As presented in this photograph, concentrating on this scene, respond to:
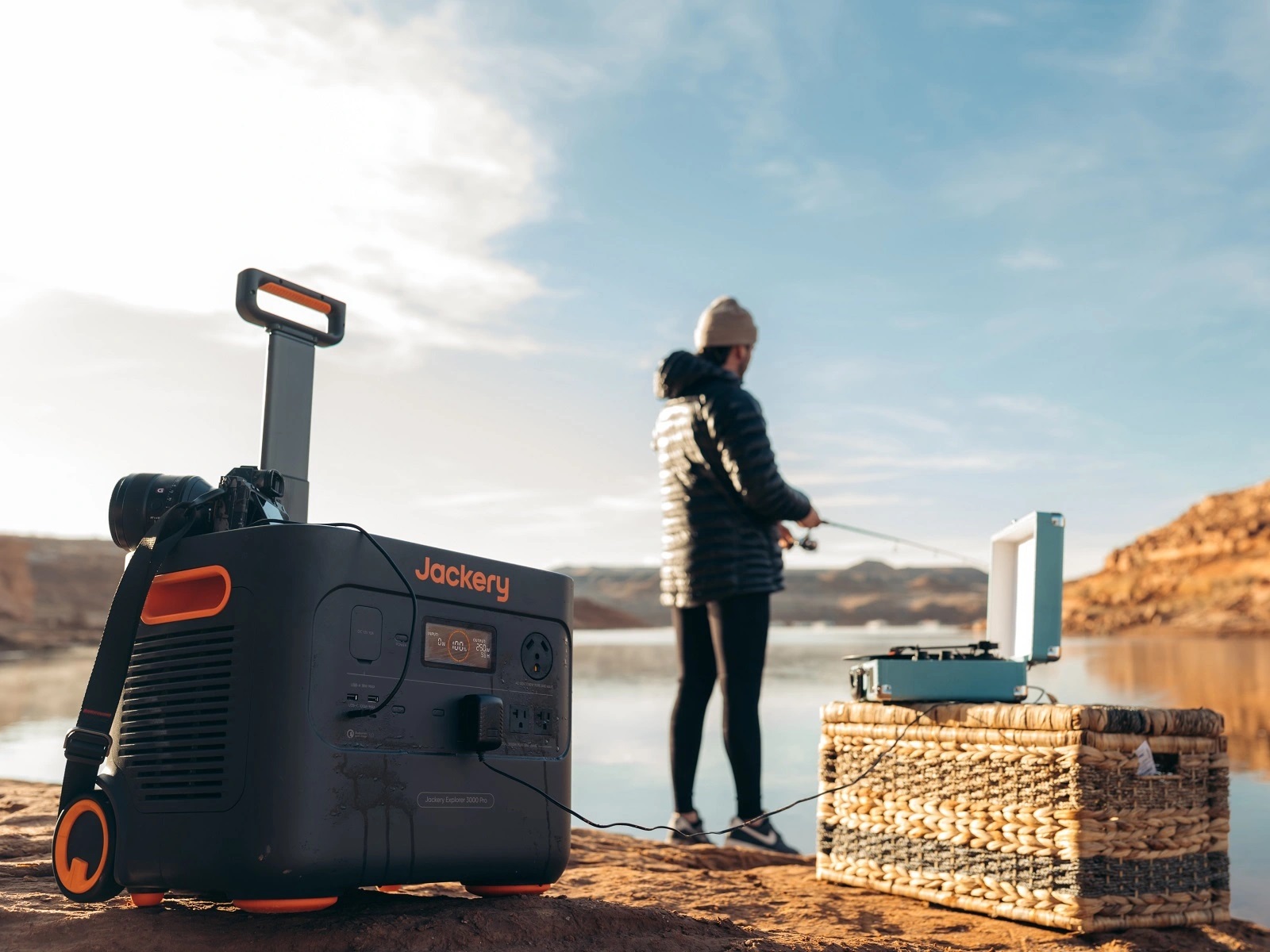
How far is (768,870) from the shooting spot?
9.00ft

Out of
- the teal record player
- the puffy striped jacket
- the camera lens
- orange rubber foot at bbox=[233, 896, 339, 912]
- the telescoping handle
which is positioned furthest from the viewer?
the puffy striped jacket

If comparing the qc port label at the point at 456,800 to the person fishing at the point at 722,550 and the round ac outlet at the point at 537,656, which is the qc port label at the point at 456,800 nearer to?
the round ac outlet at the point at 537,656

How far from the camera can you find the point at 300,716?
1316 millimetres

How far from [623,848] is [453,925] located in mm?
1528

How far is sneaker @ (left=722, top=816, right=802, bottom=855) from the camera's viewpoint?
3080 millimetres

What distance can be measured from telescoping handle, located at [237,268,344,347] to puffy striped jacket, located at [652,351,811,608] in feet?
4.70

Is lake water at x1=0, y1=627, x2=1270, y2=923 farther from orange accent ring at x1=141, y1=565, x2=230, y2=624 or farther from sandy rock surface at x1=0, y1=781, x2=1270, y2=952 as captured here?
orange accent ring at x1=141, y1=565, x2=230, y2=624

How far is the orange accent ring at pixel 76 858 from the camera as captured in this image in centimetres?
143

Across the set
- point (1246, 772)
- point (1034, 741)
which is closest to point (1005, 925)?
point (1034, 741)

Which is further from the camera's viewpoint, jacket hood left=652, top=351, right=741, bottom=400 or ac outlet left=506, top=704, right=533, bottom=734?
jacket hood left=652, top=351, right=741, bottom=400

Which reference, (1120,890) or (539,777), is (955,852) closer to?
(1120,890)

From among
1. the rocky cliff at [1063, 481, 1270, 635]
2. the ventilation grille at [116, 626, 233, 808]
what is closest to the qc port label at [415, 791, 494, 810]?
the ventilation grille at [116, 626, 233, 808]

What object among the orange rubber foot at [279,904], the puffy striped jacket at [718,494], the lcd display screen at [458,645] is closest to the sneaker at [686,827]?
the puffy striped jacket at [718,494]

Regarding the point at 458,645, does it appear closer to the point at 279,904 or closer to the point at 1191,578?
the point at 279,904
